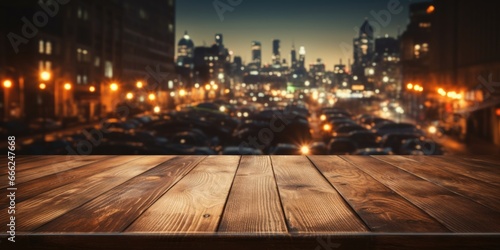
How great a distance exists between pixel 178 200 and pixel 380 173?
188cm

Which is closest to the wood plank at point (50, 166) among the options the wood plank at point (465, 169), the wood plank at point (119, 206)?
the wood plank at point (119, 206)

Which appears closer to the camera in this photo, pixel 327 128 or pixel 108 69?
pixel 327 128

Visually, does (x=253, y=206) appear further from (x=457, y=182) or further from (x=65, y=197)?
(x=457, y=182)

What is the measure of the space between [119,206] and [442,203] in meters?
1.87

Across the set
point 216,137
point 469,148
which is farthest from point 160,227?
point 469,148

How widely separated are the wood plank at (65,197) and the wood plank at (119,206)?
0.22 feet

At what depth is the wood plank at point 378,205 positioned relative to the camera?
2027 mm

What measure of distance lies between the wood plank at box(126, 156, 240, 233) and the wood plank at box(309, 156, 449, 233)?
0.76 meters

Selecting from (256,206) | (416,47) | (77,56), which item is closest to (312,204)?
(256,206)

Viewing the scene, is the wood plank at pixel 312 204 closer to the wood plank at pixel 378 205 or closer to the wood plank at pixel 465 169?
the wood plank at pixel 378 205

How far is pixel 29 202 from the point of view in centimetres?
255

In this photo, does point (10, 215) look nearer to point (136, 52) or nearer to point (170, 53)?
point (136, 52)

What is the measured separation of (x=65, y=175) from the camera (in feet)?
11.8

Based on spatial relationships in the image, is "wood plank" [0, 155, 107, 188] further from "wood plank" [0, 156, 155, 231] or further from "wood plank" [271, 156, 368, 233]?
"wood plank" [271, 156, 368, 233]
